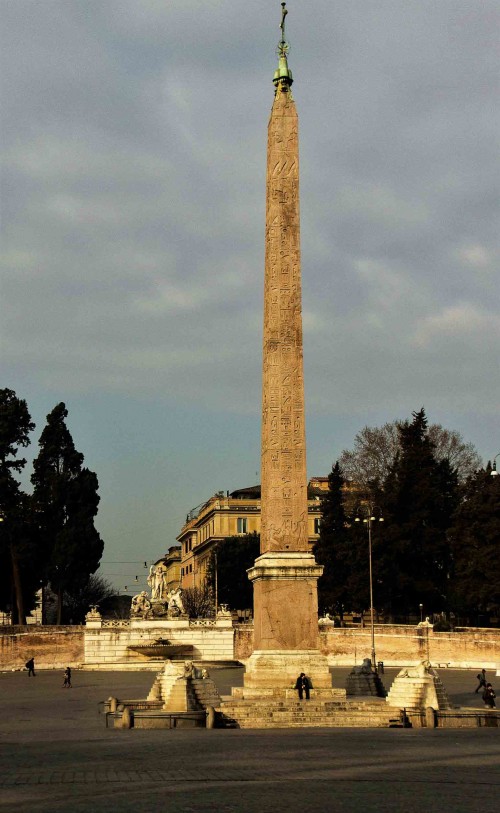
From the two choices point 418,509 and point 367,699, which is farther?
point 418,509

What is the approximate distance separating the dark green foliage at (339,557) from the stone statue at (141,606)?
7.84 metres

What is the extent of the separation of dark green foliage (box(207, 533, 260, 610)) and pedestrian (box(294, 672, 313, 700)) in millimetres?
50713

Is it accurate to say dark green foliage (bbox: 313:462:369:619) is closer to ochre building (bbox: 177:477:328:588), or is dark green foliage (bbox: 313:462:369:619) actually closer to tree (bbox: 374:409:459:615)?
tree (bbox: 374:409:459:615)

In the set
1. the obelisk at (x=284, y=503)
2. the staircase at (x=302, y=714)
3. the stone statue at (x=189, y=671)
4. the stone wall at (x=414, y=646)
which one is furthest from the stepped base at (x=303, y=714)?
the stone wall at (x=414, y=646)

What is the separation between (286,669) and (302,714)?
3.70ft

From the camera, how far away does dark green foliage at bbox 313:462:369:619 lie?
161 feet

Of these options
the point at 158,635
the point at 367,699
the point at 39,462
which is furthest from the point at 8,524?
the point at 367,699

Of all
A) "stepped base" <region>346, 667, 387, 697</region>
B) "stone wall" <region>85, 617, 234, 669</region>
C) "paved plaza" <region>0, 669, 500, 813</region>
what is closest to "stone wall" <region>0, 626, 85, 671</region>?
"stone wall" <region>85, 617, 234, 669</region>

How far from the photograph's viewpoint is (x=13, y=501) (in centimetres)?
4878

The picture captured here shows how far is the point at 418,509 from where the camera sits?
4916 centimetres

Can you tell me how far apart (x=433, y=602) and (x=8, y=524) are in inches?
710

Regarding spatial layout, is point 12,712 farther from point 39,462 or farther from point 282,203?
point 39,462

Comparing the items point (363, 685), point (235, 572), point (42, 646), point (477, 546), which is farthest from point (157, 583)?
point (363, 685)

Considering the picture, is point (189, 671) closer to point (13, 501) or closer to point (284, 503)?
point (284, 503)
